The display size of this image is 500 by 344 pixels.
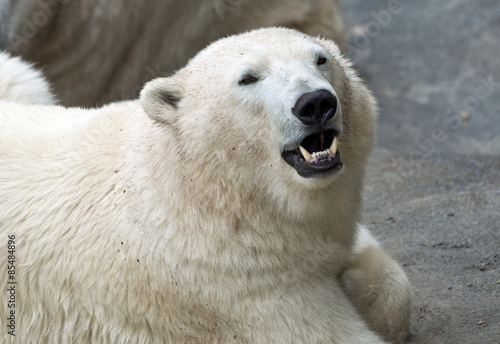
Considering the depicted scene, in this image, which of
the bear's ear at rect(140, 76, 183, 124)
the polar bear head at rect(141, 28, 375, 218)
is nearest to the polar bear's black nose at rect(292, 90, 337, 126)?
the polar bear head at rect(141, 28, 375, 218)

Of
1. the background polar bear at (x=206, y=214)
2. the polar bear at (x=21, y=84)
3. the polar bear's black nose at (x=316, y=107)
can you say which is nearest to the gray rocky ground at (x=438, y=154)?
the background polar bear at (x=206, y=214)

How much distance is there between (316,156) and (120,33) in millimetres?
3673

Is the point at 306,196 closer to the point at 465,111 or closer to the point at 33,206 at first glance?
the point at 33,206

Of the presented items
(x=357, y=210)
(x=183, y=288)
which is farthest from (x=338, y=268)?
(x=183, y=288)

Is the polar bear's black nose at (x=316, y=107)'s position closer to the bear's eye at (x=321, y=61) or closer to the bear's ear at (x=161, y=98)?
the bear's eye at (x=321, y=61)

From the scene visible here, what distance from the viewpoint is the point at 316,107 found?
290 cm

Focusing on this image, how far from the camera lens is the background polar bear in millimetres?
3141

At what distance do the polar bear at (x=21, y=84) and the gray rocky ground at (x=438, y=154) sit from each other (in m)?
2.31

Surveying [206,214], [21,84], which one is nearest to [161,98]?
[206,214]

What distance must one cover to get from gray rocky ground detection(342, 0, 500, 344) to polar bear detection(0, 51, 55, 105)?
7.58ft

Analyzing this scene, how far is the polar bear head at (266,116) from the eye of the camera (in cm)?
297

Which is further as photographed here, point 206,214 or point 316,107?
point 206,214

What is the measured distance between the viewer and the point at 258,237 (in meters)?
3.17

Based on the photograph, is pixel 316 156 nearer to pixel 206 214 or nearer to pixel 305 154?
pixel 305 154
